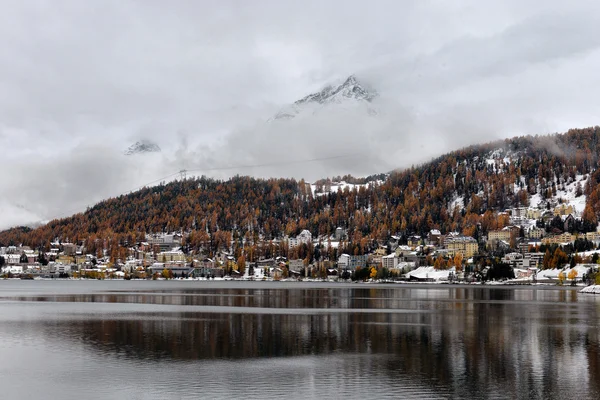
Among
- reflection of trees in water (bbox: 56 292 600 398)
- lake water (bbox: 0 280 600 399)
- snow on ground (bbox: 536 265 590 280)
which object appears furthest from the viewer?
snow on ground (bbox: 536 265 590 280)

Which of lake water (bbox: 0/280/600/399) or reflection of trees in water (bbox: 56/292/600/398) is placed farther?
reflection of trees in water (bbox: 56/292/600/398)

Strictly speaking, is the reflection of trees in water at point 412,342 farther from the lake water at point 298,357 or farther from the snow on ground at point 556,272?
the snow on ground at point 556,272

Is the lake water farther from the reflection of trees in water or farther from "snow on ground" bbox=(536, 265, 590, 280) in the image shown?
"snow on ground" bbox=(536, 265, 590, 280)

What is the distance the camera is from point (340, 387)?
29.2 m

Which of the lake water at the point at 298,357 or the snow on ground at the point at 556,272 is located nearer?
the lake water at the point at 298,357

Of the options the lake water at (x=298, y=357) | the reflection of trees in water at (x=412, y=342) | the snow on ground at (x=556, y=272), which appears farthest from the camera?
the snow on ground at (x=556, y=272)

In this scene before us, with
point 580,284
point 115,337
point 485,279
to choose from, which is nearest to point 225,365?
point 115,337

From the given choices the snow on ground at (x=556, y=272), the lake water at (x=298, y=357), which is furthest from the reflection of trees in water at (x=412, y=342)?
the snow on ground at (x=556, y=272)

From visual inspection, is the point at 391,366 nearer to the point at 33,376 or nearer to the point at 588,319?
the point at 33,376

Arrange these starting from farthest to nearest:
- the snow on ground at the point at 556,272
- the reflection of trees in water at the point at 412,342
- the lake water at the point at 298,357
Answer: the snow on ground at the point at 556,272 < the reflection of trees in water at the point at 412,342 < the lake water at the point at 298,357

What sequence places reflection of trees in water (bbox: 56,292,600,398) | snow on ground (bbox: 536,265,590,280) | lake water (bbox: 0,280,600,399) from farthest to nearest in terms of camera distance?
1. snow on ground (bbox: 536,265,590,280)
2. reflection of trees in water (bbox: 56,292,600,398)
3. lake water (bbox: 0,280,600,399)

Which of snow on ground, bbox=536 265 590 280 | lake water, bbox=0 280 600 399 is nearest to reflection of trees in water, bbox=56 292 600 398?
lake water, bbox=0 280 600 399

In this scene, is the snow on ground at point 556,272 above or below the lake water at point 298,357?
below

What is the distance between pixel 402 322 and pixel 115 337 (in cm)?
2475
